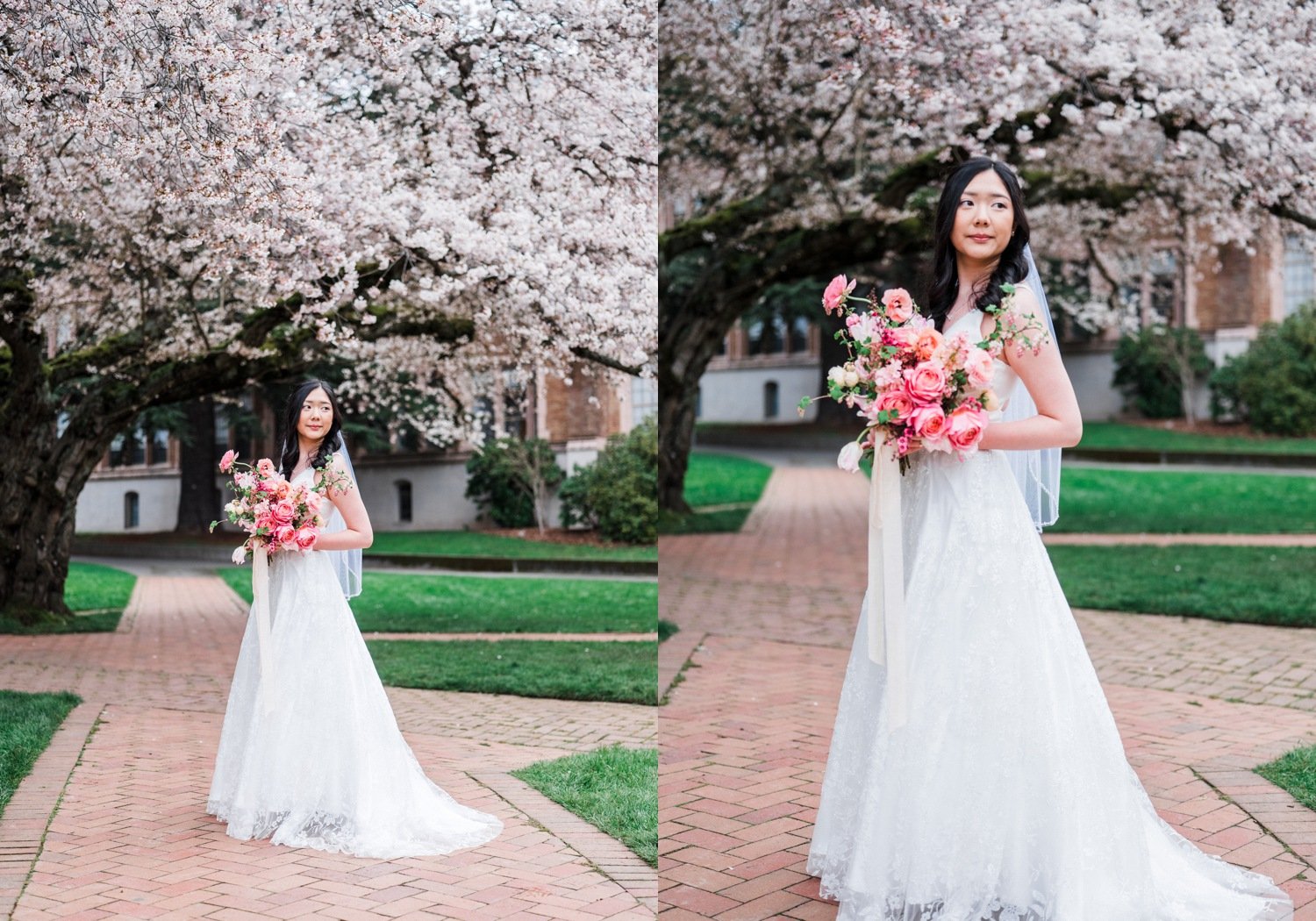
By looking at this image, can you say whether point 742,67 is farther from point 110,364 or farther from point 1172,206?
point 110,364

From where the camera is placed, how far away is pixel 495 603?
5020mm

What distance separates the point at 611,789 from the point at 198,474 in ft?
5.94

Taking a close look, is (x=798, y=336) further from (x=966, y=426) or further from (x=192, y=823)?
(x=966, y=426)

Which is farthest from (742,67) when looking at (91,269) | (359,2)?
(91,269)

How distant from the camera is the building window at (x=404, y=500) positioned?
4508mm

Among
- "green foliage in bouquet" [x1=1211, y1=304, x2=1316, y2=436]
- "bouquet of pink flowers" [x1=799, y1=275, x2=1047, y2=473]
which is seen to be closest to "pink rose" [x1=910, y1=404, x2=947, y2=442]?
"bouquet of pink flowers" [x1=799, y1=275, x2=1047, y2=473]

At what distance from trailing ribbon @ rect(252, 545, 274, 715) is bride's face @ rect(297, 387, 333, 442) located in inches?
15.9

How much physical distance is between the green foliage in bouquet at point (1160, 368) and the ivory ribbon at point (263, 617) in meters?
19.0

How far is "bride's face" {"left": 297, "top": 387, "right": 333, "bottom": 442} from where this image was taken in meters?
4.09

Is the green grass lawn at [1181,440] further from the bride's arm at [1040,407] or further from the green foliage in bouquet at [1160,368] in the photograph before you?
the bride's arm at [1040,407]

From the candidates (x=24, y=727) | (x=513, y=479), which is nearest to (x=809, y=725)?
(x=513, y=479)

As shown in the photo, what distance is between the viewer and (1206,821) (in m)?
4.56

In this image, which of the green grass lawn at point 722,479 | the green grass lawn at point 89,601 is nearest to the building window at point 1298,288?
the green grass lawn at point 722,479

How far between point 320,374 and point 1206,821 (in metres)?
3.42
